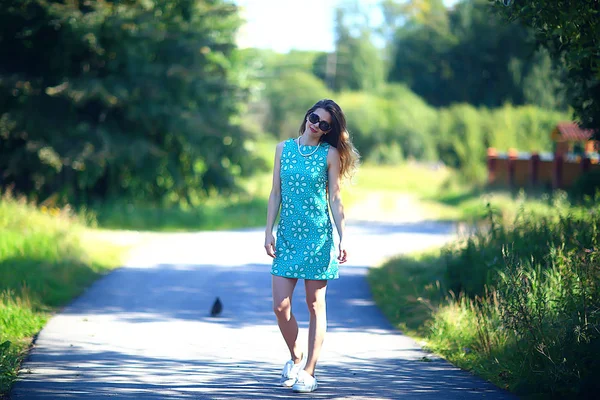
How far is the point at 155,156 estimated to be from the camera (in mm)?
25000

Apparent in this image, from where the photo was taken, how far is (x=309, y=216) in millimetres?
6660

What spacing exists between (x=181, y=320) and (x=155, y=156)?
1558cm

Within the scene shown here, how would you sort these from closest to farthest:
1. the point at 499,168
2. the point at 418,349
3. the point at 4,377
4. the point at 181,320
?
the point at 4,377
the point at 418,349
the point at 181,320
the point at 499,168

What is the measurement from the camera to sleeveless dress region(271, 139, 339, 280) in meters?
6.64

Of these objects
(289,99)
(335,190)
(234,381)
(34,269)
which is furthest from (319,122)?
(289,99)

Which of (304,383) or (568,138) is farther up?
(568,138)

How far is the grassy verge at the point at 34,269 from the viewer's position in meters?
8.69

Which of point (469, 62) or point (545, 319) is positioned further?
point (469, 62)

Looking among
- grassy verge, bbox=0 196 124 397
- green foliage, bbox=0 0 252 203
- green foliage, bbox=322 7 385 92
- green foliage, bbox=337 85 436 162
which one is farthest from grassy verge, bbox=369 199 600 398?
green foliage, bbox=322 7 385 92

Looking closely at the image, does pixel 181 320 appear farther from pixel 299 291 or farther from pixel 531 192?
pixel 531 192

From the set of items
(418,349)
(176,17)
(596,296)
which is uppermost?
(176,17)

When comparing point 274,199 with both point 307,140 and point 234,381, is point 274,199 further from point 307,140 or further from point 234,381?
point 234,381

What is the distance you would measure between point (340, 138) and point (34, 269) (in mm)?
6587

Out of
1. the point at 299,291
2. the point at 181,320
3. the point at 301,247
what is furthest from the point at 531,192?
the point at 301,247
